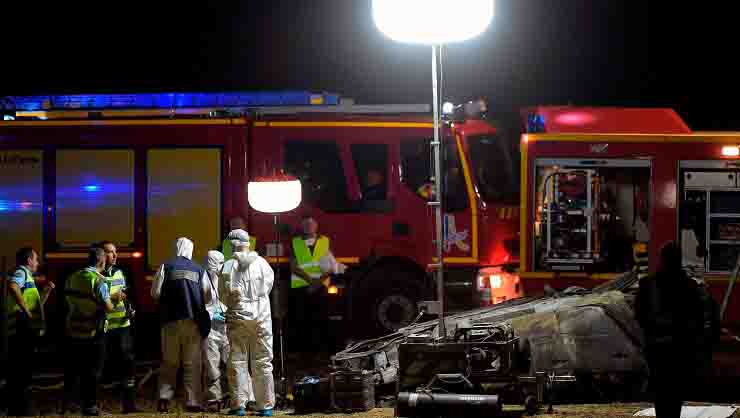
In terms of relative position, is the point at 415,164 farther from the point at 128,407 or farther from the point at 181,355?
the point at 128,407

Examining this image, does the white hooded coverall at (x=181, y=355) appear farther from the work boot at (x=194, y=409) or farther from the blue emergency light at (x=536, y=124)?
the blue emergency light at (x=536, y=124)

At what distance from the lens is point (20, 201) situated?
1376 cm

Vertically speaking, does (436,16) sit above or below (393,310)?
above

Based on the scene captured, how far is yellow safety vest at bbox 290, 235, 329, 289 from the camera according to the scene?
1306cm

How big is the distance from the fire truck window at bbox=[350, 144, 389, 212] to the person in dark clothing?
6.18 metres

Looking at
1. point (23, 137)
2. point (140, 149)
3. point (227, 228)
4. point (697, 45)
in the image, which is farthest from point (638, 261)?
point (697, 45)

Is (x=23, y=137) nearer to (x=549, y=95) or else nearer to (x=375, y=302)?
(x=375, y=302)

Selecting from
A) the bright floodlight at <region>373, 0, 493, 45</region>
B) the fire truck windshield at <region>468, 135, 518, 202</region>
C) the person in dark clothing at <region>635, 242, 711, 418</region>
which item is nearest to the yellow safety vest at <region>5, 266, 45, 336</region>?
the bright floodlight at <region>373, 0, 493, 45</region>

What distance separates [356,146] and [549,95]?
1492 cm

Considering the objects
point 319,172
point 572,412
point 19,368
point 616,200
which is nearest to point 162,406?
point 19,368

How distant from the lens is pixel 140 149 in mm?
13781

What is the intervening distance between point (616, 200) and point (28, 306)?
7.02m

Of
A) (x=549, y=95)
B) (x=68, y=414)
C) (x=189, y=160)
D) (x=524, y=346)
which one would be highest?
(x=549, y=95)

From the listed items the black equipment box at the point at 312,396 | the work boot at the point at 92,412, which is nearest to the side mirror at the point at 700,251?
the black equipment box at the point at 312,396
